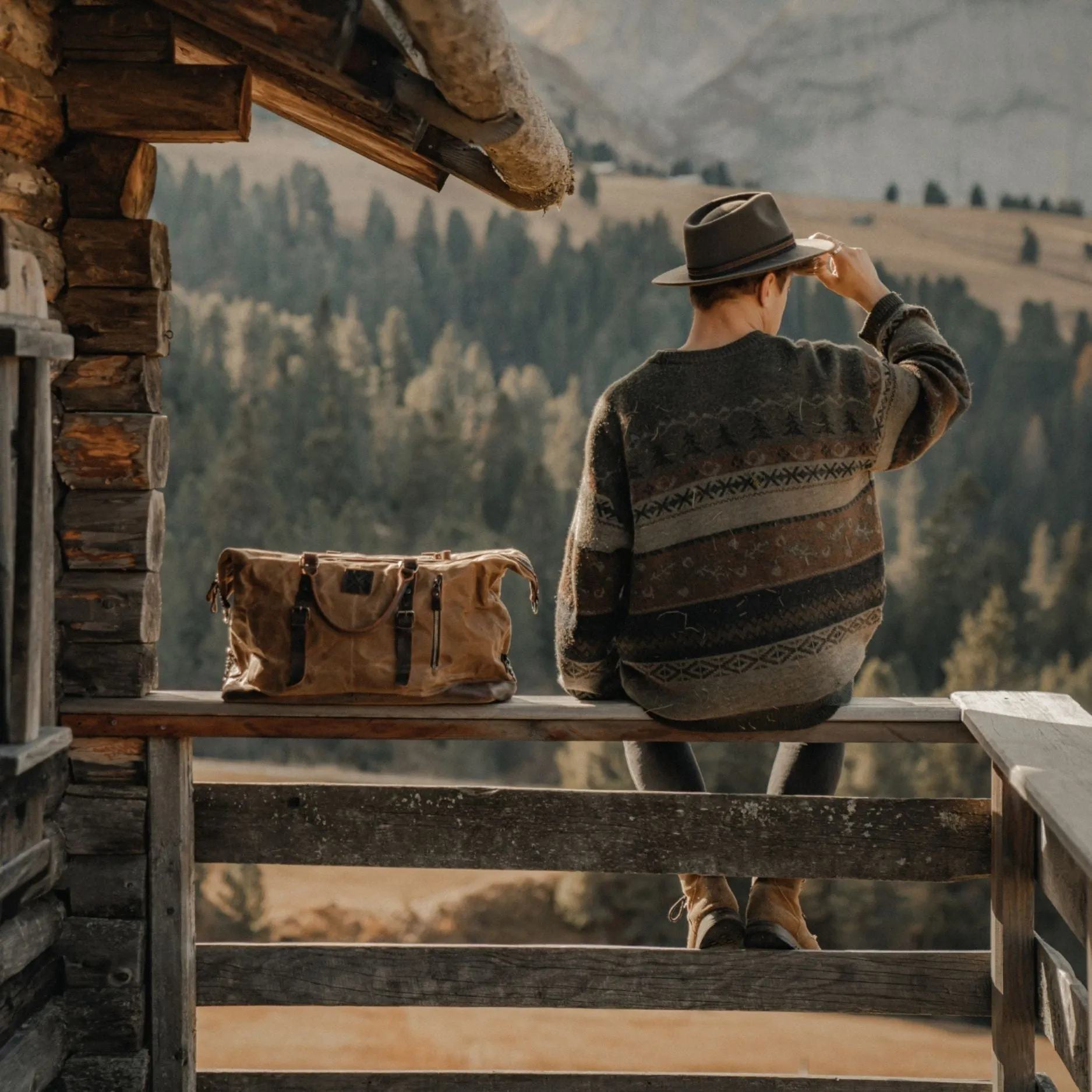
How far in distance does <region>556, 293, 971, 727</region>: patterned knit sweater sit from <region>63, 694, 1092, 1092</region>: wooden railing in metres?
0.15

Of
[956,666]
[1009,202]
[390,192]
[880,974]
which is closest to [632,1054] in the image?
[880,974]

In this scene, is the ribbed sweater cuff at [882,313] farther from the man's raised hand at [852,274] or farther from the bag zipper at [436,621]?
the bag zipper at [436,621]

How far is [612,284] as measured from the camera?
173ft

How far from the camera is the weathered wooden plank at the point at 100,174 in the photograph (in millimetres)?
2734

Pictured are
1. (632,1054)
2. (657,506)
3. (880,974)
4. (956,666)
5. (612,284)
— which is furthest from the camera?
(612,284)

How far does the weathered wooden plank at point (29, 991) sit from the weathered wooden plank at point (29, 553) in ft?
1.77

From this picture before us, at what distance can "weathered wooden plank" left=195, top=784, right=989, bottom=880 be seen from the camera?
2.68 m

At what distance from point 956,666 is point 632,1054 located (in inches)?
764

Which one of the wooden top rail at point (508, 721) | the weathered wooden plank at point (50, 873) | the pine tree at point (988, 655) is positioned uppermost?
the wooden top rail at point (508, 721)

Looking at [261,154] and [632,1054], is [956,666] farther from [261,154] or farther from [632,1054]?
[261,154]

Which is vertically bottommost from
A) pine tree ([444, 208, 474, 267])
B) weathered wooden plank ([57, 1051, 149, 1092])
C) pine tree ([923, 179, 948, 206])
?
weathered wooden plank ([57, 1051, 149, 1092])

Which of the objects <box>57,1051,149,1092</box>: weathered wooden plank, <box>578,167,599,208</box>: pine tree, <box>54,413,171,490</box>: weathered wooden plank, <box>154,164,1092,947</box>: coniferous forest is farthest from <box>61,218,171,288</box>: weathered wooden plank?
<box>578,167,599,208</box>: pine tree

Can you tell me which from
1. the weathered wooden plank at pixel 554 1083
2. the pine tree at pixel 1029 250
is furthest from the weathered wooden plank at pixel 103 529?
the pine tree at pixel 1029 250

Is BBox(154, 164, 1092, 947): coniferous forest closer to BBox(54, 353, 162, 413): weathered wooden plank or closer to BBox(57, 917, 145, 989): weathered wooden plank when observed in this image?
Answer: BBox(57, 917, 145, 989): weathered wooden plank
